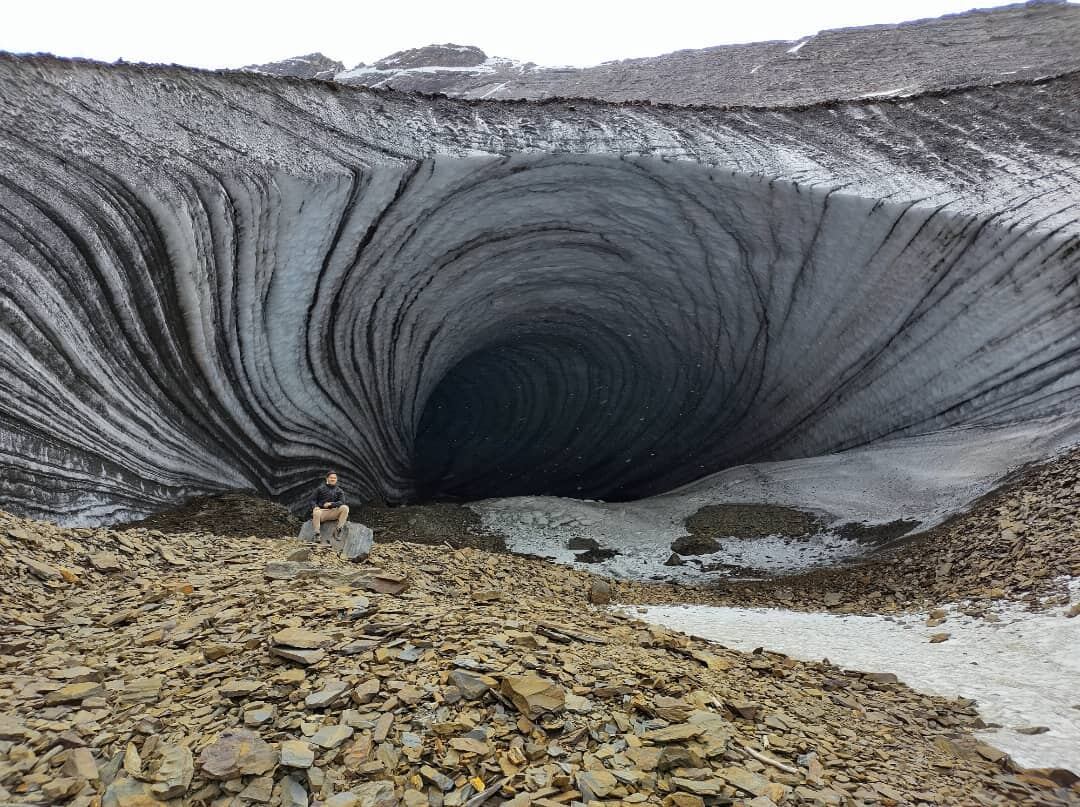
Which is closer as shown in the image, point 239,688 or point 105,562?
point 239,688

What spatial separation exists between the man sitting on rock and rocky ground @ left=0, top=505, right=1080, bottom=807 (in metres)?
1.84

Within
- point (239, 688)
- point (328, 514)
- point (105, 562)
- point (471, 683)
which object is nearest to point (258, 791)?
point (239, 688)

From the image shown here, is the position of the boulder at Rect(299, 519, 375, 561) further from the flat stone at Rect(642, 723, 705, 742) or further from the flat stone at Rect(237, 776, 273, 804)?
the flat stone at Rect(642, 723, 705, 742)

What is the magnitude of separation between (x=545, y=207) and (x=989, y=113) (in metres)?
4.91

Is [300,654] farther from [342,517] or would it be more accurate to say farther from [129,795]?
[342,517]

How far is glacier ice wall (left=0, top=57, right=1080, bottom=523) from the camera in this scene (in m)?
5.67

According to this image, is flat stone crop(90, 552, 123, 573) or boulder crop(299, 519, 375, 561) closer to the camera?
flat stone crop(90, 552, 123, 573)

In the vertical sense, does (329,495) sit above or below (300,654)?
above

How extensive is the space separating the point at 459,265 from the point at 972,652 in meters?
6.32

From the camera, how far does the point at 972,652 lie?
3.86m

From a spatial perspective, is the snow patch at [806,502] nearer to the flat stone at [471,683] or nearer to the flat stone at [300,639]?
the flat stone at [300,639]

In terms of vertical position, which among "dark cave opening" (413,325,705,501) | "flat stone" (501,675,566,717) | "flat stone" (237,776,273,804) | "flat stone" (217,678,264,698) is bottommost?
"flat stone" (237,776,273,804)

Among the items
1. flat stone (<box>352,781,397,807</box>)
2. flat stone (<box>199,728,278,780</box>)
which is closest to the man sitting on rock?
flat stone (<box>199,728,278,780</box>)

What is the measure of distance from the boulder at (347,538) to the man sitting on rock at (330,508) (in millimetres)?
44
